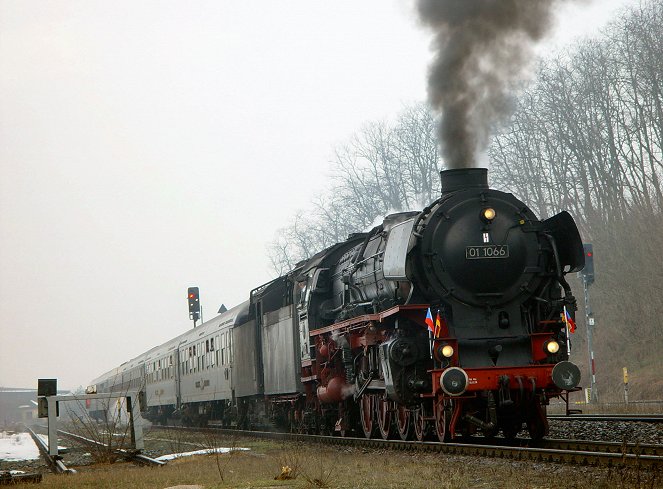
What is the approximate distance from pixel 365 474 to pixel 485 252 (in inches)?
168

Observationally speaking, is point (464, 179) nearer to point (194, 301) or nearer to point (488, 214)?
point (488, 214)

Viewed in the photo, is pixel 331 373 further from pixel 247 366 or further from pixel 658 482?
Result: pixel 658 482

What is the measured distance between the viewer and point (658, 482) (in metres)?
8.14

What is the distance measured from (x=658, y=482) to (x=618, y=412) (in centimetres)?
1328

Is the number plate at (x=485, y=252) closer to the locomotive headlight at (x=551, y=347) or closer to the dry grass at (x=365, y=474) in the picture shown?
the locomotive headlight at (x=551, y=347)

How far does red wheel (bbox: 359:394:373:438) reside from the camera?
53.2ft

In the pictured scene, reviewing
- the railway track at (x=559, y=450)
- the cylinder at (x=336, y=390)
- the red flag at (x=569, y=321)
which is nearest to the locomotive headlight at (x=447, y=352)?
the railway track at (x=559, y=450)

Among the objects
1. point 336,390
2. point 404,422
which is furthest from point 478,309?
point 336,390

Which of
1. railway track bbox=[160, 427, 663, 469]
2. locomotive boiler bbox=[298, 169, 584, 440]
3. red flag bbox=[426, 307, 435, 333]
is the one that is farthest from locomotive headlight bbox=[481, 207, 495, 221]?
railway track bbox=[160, 427, 663, 469]

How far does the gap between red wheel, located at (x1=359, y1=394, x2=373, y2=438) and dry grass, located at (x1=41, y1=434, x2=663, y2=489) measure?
1563mm

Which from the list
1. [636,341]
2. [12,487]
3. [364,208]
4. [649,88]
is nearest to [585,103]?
[649,88]

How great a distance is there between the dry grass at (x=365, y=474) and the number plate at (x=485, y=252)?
9.79ft

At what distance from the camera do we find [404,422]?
49.5 feet

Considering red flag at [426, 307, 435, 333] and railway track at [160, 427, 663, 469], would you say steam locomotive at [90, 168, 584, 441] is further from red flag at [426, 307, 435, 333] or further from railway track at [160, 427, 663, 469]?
railway track at [160, 427, 663, 469]
